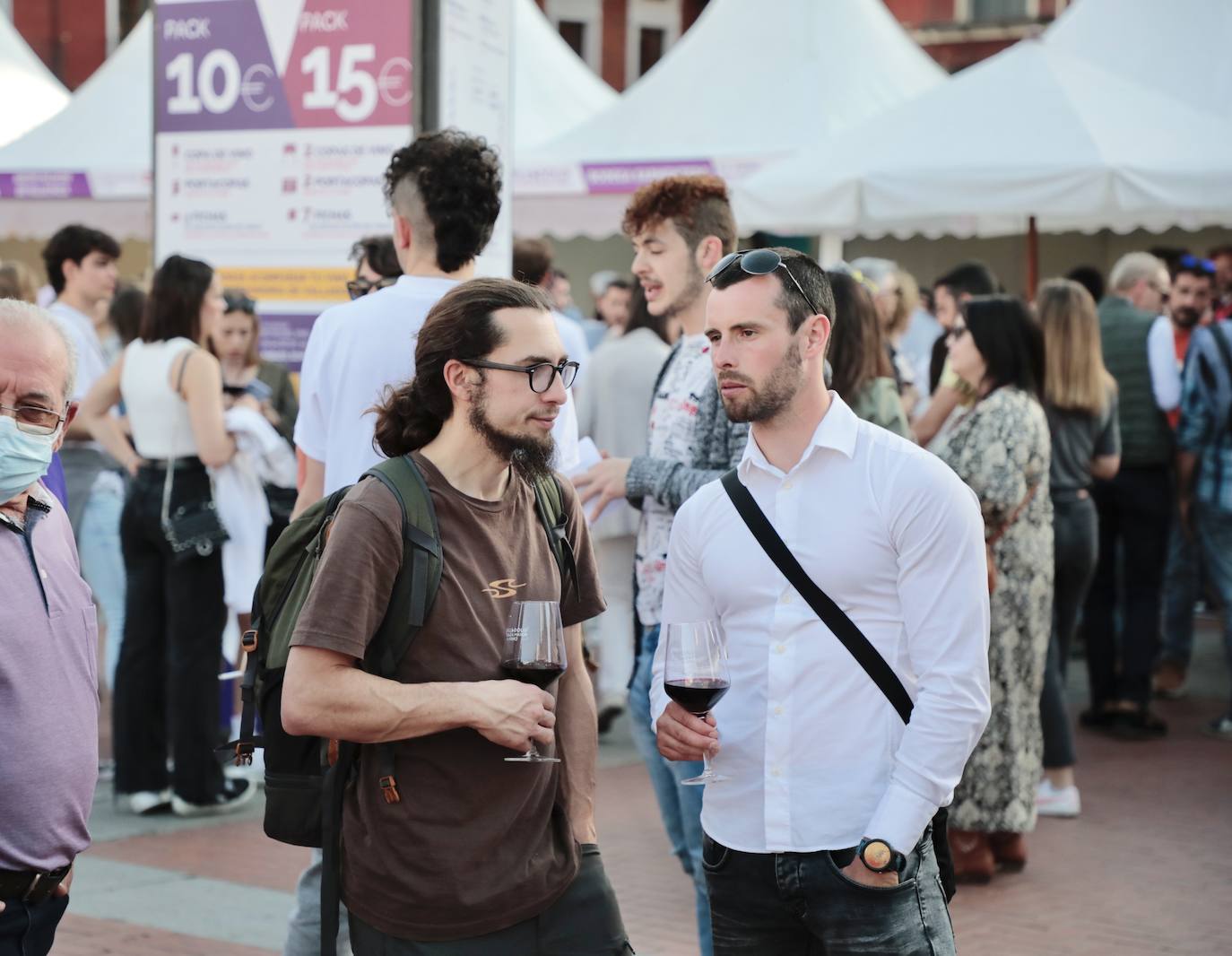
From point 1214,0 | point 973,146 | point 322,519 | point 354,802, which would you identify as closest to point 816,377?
point 322,519

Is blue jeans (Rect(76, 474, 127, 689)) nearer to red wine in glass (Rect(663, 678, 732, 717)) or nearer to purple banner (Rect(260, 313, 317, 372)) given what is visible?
purple banner (Rect(260, 313, 317, 372))

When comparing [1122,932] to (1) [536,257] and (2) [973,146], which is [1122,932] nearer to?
(1) [536,257]

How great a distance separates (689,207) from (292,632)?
81.3 inches

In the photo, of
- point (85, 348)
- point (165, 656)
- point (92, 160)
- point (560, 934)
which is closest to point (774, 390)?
point (560, 934)

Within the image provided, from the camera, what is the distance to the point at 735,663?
308 cm

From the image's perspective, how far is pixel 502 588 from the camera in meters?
2.97

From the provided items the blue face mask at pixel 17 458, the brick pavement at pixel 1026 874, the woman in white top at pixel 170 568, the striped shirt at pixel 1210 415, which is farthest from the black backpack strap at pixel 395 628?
the striped shirt at pixel 1210 415

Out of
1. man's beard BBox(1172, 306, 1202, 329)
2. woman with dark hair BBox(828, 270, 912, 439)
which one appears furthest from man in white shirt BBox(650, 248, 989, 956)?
man's beard BBox(1172, 306, 1202, 329)

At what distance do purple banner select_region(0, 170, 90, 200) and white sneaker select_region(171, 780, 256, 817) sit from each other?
879cm

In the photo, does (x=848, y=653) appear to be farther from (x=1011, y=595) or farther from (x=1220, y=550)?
(x=1220, y=550)

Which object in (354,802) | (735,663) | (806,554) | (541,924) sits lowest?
(541,924)

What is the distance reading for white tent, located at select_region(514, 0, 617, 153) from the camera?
1634cm

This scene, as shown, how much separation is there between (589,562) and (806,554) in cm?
51

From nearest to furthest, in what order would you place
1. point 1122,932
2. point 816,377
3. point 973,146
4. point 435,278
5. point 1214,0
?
point 816,377 < point 435,278 < point 1122,932 < point 973,146 < point 1214,0
